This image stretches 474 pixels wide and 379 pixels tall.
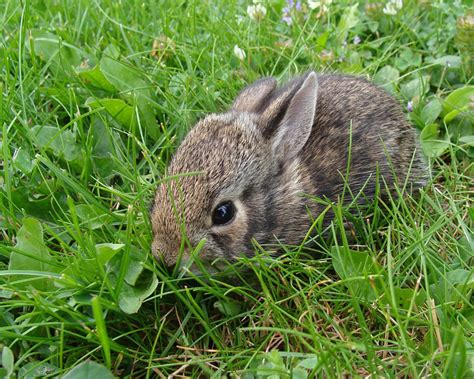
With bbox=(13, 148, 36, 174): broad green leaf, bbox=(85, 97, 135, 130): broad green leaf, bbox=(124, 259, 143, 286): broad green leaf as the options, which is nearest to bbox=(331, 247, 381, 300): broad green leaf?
bbox=(124, 259, 143, 286): broad green leaf

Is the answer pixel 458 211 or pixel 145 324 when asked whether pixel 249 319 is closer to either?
pixel 145 324

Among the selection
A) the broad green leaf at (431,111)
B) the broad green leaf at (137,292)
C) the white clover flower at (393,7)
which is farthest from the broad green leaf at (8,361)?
the white clover flower at (393,7)

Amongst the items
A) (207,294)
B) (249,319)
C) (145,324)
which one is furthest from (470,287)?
(145,324)

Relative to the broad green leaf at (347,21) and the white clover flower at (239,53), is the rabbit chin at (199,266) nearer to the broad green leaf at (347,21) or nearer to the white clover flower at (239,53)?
the white clover flower at (239,53)

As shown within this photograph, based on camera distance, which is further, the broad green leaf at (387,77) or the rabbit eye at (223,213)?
the broad green leaf at (387,77)

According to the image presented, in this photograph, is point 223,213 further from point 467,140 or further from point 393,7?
point 393,7

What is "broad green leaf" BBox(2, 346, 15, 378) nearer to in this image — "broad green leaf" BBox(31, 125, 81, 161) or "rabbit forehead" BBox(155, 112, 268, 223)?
"rabbit forehead" BBox(155, 112, 268, 223)
